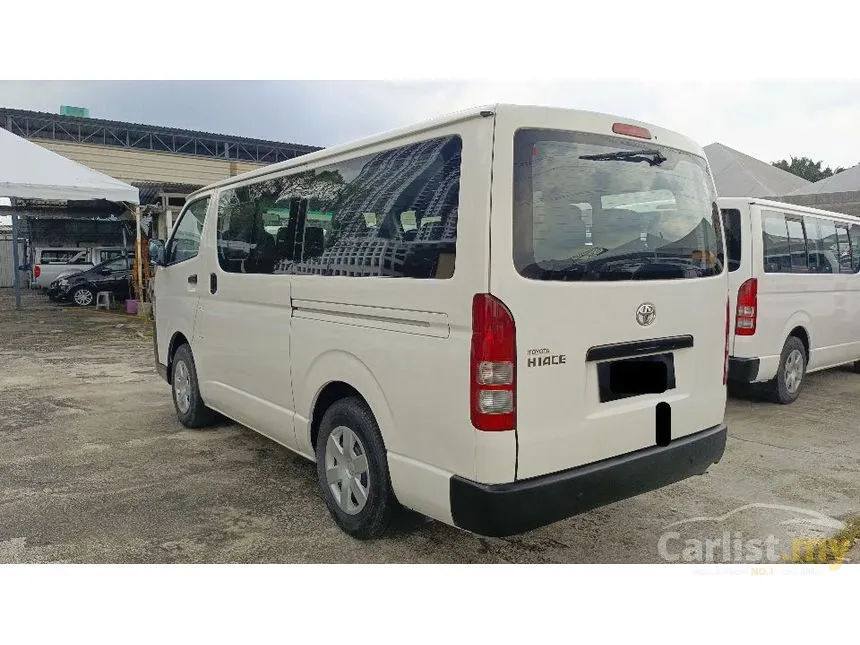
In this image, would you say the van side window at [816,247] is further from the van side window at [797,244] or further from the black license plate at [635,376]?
the black license plate at [635,376]

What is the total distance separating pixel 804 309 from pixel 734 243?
116 centimetres

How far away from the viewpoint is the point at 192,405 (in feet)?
17.0

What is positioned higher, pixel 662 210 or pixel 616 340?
pixel 662 210

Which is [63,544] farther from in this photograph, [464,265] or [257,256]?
[464,265]

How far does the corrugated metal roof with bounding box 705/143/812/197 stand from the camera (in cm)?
1683

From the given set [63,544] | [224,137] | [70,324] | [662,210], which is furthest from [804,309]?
[224,137]

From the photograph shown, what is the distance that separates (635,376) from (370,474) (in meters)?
1.30

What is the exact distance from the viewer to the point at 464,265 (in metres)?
2.59

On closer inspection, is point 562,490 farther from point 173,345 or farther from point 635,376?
point 173,345

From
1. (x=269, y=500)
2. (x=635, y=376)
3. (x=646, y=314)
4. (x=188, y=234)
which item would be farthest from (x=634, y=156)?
(x=188, y=234)

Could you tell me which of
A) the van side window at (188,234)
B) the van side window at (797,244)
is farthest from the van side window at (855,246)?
the van side window at (188,234)

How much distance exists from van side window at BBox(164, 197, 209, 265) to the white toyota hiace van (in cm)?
144

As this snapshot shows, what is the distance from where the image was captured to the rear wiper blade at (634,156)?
2.85 metres

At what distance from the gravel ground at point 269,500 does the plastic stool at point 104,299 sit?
1158cm
